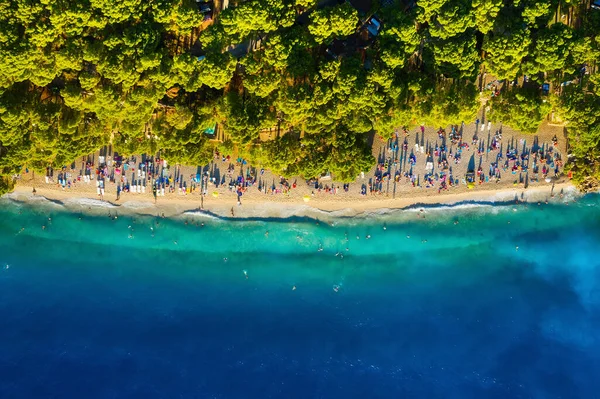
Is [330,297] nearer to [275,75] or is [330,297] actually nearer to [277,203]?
[277,203]

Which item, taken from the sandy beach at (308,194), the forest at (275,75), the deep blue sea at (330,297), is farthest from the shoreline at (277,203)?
the forest at (275,75)

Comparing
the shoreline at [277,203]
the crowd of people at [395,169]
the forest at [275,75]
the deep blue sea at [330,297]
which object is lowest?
the deep blue sea at [330,297]

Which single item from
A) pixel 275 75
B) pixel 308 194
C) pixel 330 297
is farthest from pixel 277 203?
pixel 275 75

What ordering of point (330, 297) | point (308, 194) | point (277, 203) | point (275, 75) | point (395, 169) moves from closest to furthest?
point (275, 75), point (395, 169), point (308, 194), point (277, 203), point (330, 297)

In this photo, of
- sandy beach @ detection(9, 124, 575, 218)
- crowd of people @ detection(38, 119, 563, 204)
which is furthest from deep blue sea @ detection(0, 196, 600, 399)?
crowd of people @ detection(38, 119, 563, 204)

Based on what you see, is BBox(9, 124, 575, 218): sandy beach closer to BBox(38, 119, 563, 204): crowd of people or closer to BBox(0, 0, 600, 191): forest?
BBox(38, 119, 563, 204): crowd of people

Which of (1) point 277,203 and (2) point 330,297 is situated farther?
(2) point 330,297

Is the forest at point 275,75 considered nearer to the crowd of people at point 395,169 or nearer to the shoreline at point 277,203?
the crowd of people at point 395,169

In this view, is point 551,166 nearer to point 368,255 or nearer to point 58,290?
point 368,255
